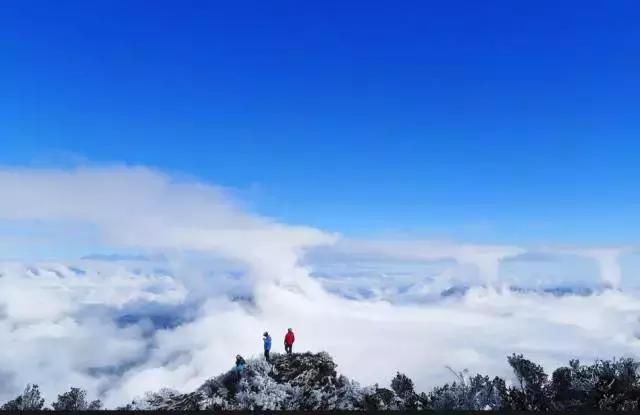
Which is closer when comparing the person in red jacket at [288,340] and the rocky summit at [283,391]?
the rocky summit at [283,391]

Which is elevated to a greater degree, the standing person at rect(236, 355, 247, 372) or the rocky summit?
the standing person at rect(236, 355, 247, 372)

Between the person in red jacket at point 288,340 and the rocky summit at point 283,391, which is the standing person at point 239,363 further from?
the person in red jacket at point 288,340

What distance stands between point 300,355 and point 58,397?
39.8 ft

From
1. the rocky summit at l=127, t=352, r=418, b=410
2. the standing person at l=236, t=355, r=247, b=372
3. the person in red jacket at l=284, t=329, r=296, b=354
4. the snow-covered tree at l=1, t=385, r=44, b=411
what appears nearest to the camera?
the rocky summit at l=127, t=352, r=418, b=410

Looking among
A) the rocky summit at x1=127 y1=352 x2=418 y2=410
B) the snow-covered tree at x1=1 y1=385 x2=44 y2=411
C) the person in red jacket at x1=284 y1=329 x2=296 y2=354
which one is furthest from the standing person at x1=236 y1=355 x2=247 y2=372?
the snow-covered tree at x1=1 y1=385 x2=44 y2=411

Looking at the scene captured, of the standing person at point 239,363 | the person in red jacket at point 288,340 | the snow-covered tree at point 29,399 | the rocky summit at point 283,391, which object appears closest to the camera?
the rocky summit at point 283,391

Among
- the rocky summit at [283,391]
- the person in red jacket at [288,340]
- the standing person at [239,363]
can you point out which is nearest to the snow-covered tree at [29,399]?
the rocky summit at [283,391]

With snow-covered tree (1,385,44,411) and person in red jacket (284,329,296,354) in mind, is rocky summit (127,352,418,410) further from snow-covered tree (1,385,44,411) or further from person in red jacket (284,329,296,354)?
snow-covered tree (1,385,44,411)

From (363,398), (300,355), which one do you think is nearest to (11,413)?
(363,398)

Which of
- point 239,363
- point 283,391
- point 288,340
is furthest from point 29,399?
point 288,340

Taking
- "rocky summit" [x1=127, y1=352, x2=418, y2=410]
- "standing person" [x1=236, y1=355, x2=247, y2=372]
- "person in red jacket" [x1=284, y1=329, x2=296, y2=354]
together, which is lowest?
"rocky summit" [x1=127, y1=352, x2=418, y2=410]

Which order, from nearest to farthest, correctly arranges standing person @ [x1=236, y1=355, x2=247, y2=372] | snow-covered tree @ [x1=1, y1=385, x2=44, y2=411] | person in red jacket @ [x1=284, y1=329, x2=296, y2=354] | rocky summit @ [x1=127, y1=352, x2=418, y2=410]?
rocky summit @ [x1=127, y1=352, x2=418, y2=410]
snow-covered tree @ [x1=1, y1=385, x2=44, y2=411]
standing person @ [x1=236, y1=355, x2=247, y2=372]
person in red jacket @ [x1=284, y1=329, x2=296, y2=354]

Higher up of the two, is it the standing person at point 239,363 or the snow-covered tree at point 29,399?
the standing person at point 239,363

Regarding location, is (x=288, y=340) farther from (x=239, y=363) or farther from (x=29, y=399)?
(x=29, y=399)
